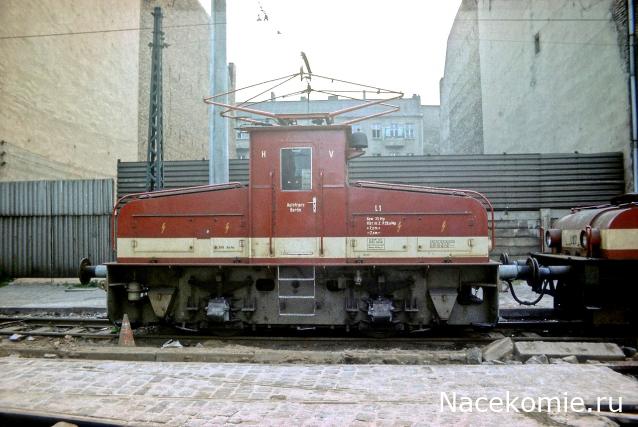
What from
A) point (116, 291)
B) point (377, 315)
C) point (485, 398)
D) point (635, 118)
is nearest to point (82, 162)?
point (116, 291)

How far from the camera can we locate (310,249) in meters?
7.18

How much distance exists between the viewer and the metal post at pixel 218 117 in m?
10.8

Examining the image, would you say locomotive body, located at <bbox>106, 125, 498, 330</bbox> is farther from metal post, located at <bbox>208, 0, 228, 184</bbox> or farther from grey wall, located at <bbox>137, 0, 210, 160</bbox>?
grey wall, located at <bbox>137, 0, 210, 160</bbox>

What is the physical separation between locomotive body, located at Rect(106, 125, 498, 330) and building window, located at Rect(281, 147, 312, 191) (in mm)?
18

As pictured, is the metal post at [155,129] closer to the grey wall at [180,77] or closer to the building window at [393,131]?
the grey wall at [180,77]

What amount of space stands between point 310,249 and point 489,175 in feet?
32.0

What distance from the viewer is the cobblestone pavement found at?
387 centimetres

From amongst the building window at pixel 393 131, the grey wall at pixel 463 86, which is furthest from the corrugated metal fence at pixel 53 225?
the building window at pixel 393 131

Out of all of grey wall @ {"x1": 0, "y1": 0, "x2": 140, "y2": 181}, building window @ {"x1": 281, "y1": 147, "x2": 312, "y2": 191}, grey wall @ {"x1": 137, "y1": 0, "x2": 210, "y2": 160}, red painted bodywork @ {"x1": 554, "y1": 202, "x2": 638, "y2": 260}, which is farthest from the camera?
grey wall @ {"x1": 137, "y1": 0, "x2": 210, "y2": 160}

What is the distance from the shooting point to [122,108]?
20.8 meters

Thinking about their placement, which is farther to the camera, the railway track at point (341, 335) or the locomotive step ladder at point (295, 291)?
the locomotive step ladder at point (295, 291)

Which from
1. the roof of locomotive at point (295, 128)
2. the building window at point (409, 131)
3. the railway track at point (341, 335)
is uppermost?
the building window at point (409, 131)

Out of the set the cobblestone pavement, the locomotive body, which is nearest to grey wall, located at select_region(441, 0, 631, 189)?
the locomotive body

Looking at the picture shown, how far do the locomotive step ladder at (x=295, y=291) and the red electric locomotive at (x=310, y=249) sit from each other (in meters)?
0.02
